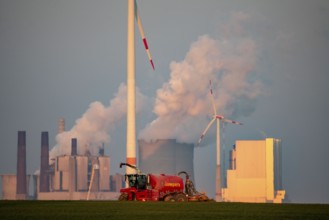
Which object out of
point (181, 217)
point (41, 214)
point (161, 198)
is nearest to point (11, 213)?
point (41, 214)

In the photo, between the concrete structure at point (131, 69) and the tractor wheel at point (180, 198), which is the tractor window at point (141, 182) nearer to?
the tractor wheel at point (180, 198)

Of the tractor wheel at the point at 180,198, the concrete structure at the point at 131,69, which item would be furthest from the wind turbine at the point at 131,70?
the tractor wheel at the point at 180,198

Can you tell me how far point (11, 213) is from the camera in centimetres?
4531

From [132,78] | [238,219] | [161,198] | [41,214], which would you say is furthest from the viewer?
[132,78]

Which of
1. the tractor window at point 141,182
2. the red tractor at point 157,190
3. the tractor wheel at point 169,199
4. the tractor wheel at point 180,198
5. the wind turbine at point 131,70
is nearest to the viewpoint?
the tractor wheel at point 180,198

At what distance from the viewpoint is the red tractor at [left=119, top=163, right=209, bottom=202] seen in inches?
3024

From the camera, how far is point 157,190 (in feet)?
256

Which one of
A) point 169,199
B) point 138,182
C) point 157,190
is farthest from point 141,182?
point 169,199

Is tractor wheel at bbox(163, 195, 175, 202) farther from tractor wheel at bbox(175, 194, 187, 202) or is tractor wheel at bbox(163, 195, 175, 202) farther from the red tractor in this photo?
tractor wheel at bbox(175, 194, 187, 202)

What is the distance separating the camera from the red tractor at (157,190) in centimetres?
7681

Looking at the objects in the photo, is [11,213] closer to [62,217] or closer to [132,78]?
[62,217]

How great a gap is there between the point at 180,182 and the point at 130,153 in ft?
147

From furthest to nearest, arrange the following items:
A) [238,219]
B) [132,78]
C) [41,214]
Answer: [132,78] → [41,214] → [238,219]

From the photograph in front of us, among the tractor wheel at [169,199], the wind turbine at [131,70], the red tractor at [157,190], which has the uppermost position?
the wind turbine at [131,70]
